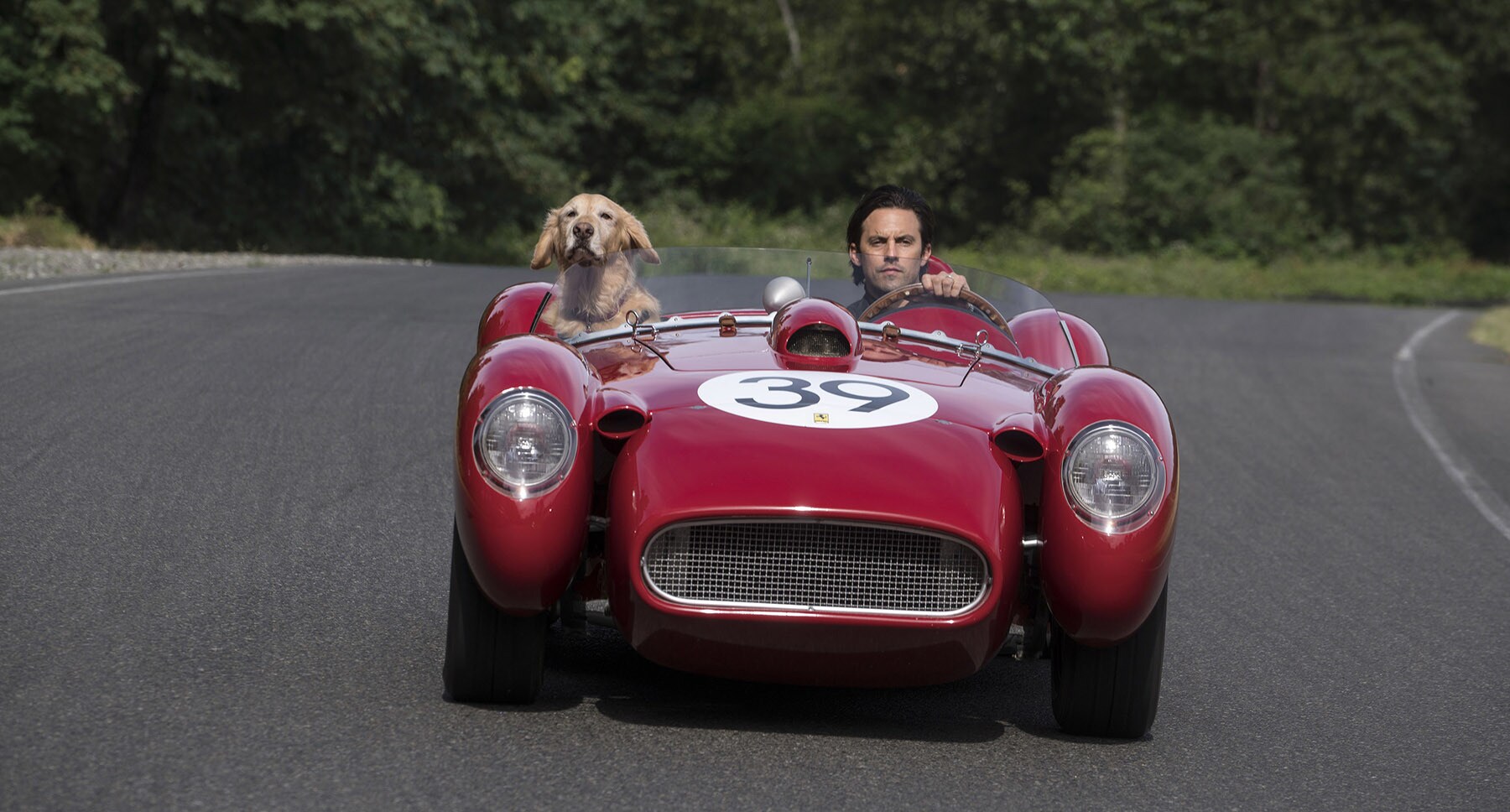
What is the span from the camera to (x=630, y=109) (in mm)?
49438

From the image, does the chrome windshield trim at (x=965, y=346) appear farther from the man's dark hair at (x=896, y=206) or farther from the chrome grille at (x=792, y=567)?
the chrome grille at (x=792, y=567)

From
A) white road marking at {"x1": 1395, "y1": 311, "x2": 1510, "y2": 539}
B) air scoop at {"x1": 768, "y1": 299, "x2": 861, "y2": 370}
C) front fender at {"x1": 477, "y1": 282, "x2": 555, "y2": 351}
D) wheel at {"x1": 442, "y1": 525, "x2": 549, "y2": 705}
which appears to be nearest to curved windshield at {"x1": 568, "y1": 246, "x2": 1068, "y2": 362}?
front fender at {"x1": 477, "y1": 282, "x2": 555, "y2": 351}

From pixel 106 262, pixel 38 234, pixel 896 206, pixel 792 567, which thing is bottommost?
pixel 38 234

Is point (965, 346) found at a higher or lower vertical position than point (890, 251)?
lower

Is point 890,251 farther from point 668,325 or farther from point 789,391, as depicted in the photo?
point 789,391

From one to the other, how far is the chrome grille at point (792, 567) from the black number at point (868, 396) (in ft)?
1.51

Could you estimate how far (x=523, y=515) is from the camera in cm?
399

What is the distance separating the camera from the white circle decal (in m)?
4.16

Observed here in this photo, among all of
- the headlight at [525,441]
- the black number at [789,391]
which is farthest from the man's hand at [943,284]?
the headlight at [525,441]

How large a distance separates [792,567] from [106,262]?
54.6 ft

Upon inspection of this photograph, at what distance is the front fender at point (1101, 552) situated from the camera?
13.3 feet

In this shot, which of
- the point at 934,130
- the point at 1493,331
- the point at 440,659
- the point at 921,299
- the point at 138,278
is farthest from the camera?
the point at 934,130

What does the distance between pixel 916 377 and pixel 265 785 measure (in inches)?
78.3

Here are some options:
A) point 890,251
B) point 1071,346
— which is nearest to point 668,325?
point 890,251
